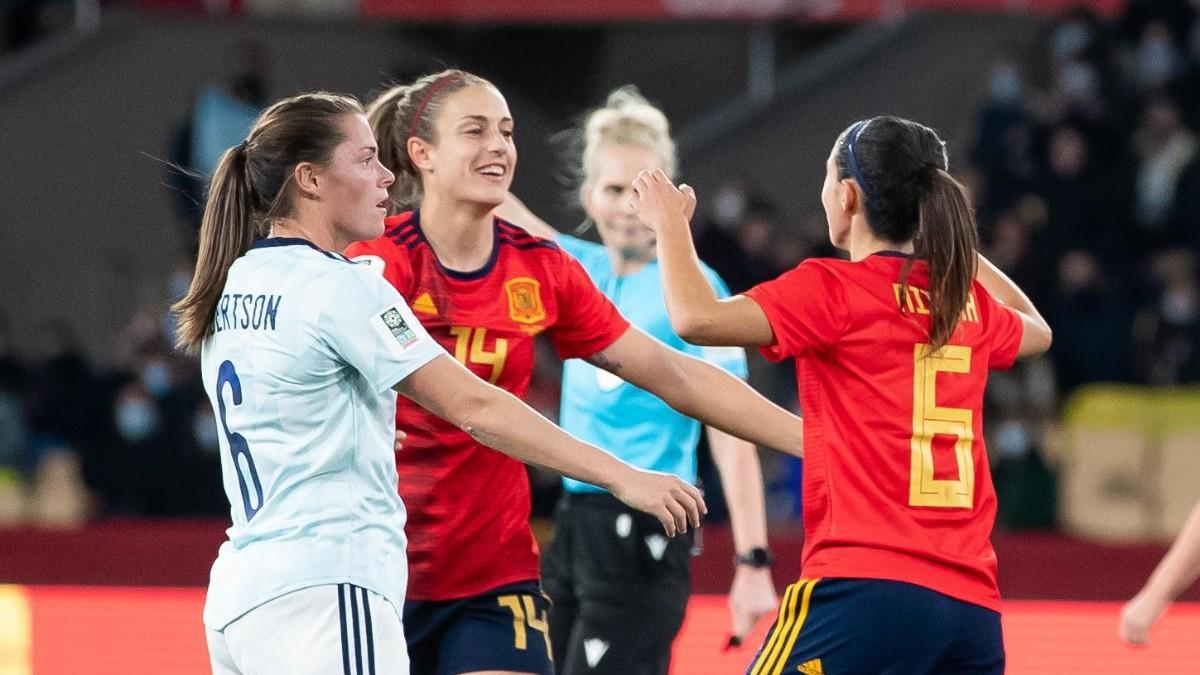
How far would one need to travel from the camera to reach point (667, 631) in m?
4.94

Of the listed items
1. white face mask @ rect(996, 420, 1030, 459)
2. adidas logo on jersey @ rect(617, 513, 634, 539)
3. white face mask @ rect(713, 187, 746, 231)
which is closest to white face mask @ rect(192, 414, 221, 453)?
white face mask @ rect(713, 187, 746, 231)

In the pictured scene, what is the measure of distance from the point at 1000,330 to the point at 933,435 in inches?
15.9

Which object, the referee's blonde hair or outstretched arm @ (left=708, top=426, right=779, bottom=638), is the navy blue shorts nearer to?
outstretched arm @ (left=708, top=426, right=779, bottom=638)

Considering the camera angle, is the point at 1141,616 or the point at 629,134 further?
the point at 629,134

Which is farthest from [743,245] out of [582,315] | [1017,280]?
[582,315]

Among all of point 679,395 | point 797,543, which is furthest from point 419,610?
point 797,543

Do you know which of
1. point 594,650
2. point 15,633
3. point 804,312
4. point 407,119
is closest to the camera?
point 804,312

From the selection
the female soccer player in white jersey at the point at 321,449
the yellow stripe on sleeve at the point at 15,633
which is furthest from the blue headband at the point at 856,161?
the yellow stripe on sleeve at the point at 15,633

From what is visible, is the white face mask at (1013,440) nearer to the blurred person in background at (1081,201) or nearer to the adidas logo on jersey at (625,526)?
the blurred person in background at (1081,201)

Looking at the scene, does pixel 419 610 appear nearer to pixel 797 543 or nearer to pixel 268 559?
pixel 268 559

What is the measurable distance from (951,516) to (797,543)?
6.94m

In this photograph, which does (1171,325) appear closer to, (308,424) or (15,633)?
(15,633)

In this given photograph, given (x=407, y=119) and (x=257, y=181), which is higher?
(x=407, y=119)

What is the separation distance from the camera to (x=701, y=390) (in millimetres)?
4258
